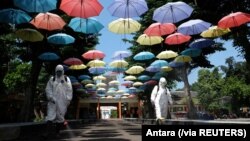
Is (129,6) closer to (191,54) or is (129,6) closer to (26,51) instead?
(191,54)

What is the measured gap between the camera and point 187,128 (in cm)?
512

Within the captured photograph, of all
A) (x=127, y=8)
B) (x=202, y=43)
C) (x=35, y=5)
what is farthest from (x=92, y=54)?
(x=35, y=5)

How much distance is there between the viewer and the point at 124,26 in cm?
1988

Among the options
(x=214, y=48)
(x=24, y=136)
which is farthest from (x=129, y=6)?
(x=214, y=48)

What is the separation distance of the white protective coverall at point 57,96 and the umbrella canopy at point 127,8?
23.4 feet

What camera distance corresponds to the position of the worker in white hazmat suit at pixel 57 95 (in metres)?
10.9

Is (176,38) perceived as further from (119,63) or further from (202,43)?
(119,63)

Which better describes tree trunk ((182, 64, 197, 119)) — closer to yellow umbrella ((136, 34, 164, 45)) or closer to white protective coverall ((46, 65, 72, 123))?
yellow umbrella ((136, 34, 164, 45))

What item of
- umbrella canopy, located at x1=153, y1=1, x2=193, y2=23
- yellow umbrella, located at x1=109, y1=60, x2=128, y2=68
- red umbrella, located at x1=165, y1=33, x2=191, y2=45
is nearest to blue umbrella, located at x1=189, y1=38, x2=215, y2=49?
red umbrella, located at x1=165, y1=33, x2=191, y2=45

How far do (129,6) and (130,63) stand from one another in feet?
64.7

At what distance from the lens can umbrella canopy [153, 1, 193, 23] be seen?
56.1 feet

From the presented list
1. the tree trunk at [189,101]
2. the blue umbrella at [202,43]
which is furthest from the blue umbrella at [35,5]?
the tree trunk at [189,101]

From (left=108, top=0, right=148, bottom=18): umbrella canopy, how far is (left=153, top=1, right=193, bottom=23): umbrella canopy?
2.22ft

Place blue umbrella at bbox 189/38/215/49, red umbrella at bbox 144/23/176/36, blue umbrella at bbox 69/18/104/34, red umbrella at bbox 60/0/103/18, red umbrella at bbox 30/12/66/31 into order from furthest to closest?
blue umbrella at bbox 189/38/215/49 → blue umbrella at bbox 69/18/104/34 → red umbrella at bbox 144/23/176/36 → red umbrella at bbox 30/12/66/31 → red umbrella at bbox 60/0/103/18
